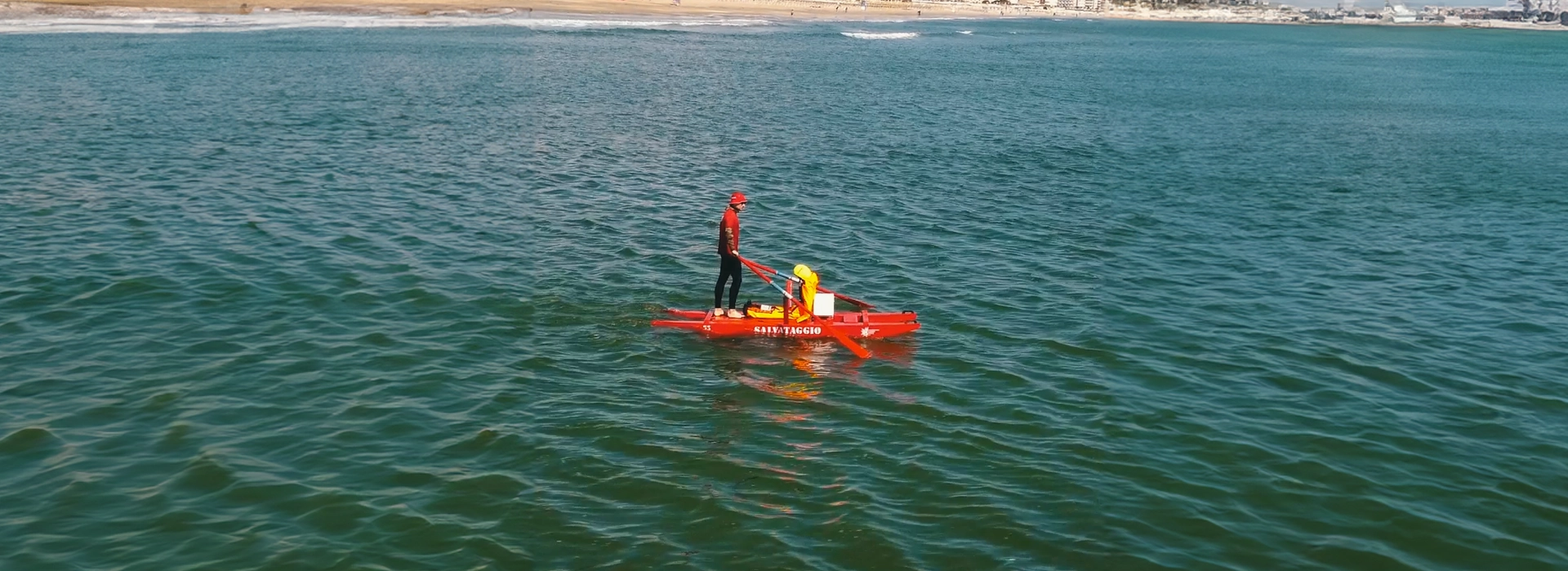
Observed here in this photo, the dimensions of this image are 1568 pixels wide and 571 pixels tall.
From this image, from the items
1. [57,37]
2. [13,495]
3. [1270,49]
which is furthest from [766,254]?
[1270,49]

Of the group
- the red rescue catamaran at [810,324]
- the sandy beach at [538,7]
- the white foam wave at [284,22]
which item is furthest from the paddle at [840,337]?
the sandy beach at [538,7]

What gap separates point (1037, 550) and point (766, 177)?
2207cm

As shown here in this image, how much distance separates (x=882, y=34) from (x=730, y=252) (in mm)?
92338

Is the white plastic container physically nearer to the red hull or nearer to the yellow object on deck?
the yellow object on deck

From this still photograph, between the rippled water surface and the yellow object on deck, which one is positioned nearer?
the rippled water surface

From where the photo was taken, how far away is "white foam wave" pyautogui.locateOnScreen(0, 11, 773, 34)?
69.8 meters

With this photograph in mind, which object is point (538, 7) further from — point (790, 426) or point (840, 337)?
point (790, 426)

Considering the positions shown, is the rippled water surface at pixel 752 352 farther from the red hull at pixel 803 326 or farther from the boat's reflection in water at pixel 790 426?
the red hull at pixel 803 326

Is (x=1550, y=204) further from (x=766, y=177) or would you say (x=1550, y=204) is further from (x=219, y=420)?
(x=219, y=420)

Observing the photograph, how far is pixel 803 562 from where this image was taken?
12.2 metres

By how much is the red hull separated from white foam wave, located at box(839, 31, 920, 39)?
277 feet

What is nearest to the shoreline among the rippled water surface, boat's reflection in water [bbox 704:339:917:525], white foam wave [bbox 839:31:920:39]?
white foam wave [bbox 839:31:920:39]

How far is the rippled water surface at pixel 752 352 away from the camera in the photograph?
42.5ft

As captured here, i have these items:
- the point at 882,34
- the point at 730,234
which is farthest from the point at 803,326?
the point at 882,34
